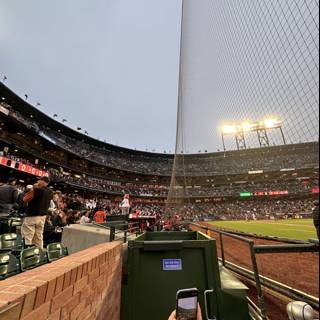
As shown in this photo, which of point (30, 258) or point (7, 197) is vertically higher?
point (7, 197)

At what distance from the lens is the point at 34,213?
4.22m

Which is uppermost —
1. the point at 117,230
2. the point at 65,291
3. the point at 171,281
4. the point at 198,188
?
the point at 198,188

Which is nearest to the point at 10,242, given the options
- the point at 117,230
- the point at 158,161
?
the point at 117,230

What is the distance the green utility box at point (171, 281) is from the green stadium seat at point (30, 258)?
4.60ft

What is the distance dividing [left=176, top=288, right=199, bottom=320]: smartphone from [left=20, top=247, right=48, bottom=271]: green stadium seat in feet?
7.25

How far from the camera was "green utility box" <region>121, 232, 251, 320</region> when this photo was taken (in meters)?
2.54

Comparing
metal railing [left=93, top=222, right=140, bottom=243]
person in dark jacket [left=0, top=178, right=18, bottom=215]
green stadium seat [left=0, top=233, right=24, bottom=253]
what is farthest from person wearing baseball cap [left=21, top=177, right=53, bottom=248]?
person in dark jacket [left=0, top=178, right=18, bottom=215]

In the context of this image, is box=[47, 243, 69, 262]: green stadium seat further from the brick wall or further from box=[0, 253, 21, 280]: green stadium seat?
the brick wall

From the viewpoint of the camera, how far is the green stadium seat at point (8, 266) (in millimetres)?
2337

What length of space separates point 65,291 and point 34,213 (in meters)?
3.50

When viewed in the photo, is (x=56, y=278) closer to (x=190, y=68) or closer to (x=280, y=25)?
(x=280, y=25)

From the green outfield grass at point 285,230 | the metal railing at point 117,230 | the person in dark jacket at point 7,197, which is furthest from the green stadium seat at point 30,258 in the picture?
the green outfield grass at point 285,230

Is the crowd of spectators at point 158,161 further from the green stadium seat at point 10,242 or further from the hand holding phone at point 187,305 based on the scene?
the hand holding phone at point 187,305

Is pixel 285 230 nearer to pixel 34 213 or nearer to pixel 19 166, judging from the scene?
pixel 34 213
